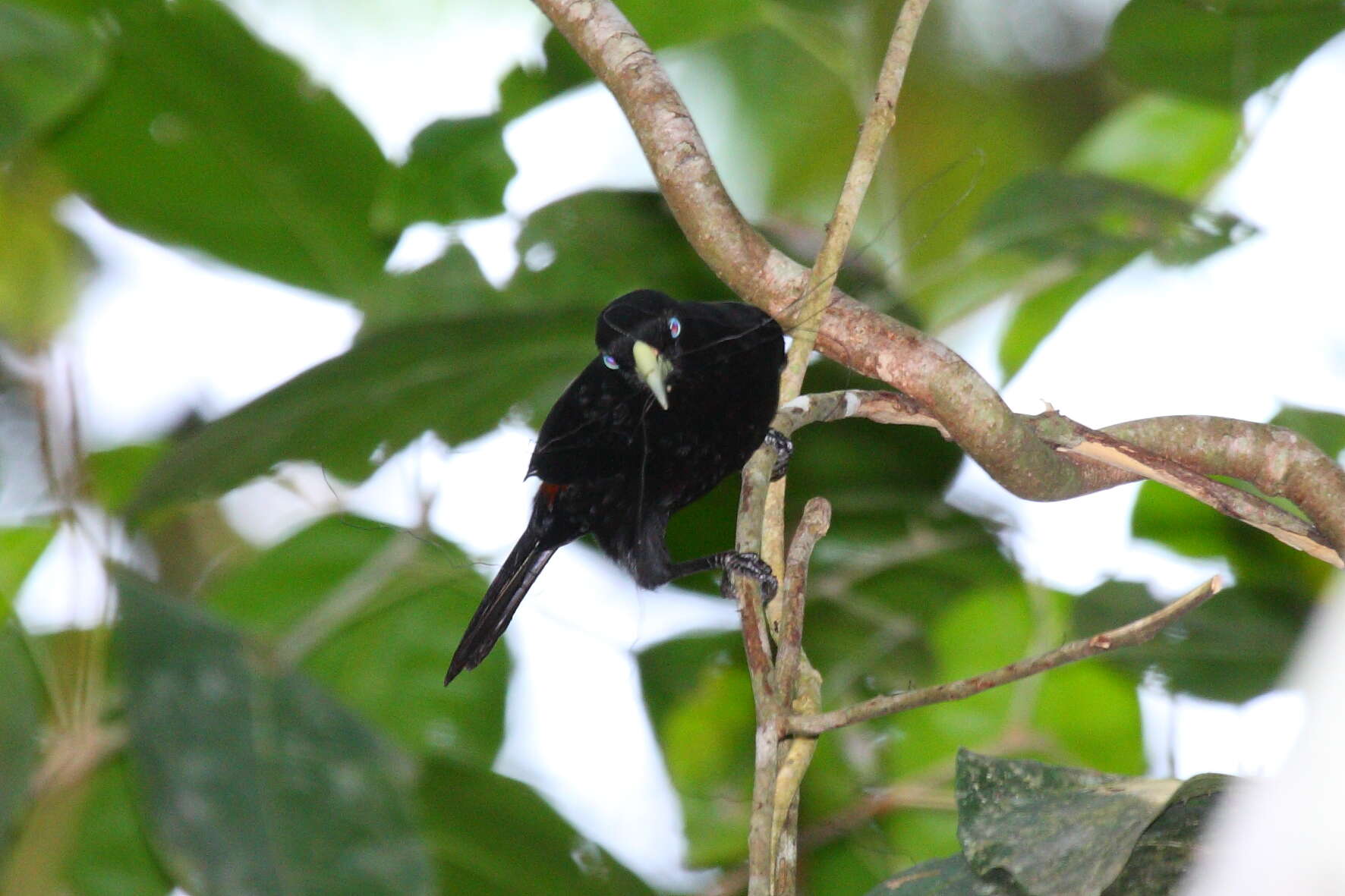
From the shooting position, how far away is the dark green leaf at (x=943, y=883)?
40.7 inches

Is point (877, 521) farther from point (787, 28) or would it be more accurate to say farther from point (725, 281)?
point (725, 281)

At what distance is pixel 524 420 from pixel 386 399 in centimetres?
18

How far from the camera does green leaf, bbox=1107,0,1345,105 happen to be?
5.93 feet

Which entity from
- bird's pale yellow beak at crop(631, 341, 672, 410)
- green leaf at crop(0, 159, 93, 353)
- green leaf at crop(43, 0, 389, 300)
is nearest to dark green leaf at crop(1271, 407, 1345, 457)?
bird's pale yellow beak at crop(631, 341, 672, 410)

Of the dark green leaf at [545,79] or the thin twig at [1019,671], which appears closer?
the thin twig at [1019,671]

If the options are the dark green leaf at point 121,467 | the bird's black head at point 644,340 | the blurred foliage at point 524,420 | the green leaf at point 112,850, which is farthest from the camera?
the dark green leaf at point 121,467

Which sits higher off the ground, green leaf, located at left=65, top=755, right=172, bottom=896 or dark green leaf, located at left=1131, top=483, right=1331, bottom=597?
dark green leaf, located at left=1131, top=483, right=1331, bottom=597

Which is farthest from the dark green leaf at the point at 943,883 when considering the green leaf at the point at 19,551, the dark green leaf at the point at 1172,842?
the green leaf at the point at 19,551

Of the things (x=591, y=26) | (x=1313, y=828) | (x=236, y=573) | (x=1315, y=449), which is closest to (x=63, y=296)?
(x=236, y=573)

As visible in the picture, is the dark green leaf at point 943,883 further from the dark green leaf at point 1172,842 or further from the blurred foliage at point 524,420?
the blurred foliage at point 524,420

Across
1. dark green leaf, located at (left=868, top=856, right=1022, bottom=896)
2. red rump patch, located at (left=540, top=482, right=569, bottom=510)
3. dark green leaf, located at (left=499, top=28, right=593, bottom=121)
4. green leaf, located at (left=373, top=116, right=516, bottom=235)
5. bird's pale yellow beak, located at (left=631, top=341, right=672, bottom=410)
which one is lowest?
dark green leaf, located at (left=868, top=856, right=1022, bottom=896)

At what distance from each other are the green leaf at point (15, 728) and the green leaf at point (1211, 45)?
168 cm

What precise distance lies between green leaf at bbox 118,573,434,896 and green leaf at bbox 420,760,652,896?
0.98 feet

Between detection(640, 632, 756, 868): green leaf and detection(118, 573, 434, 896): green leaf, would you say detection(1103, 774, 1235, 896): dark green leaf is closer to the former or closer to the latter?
detection(118, 573, 434, 896): green leaf
